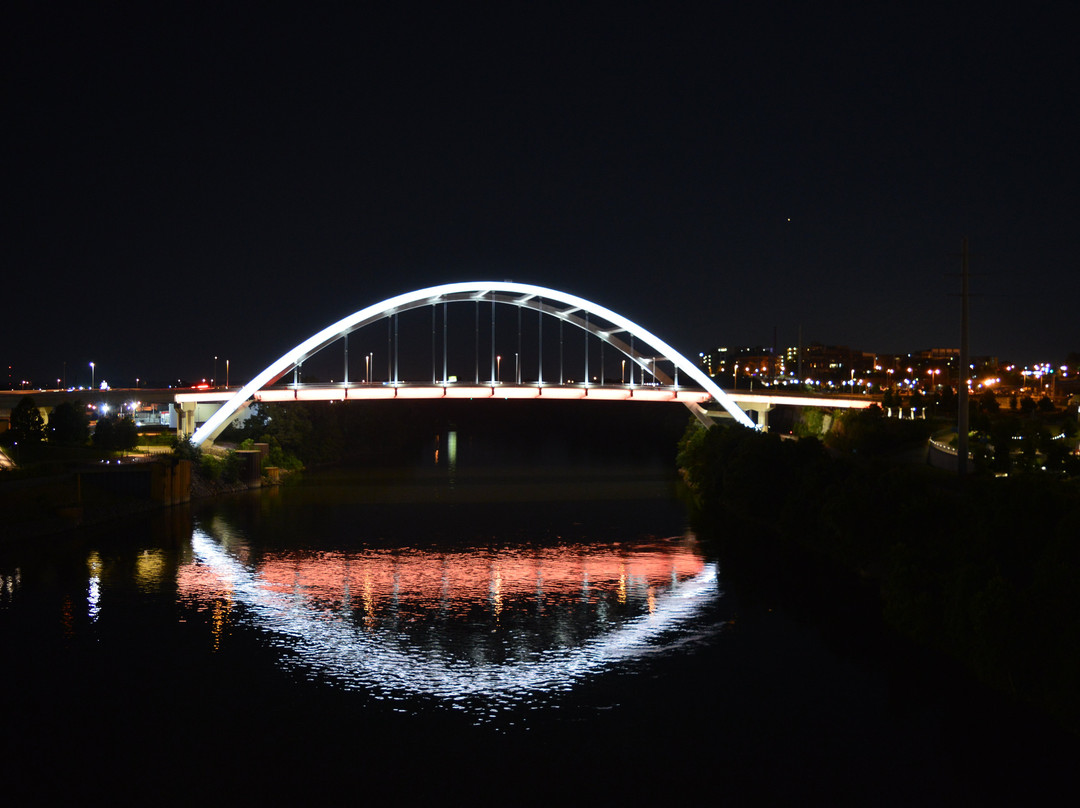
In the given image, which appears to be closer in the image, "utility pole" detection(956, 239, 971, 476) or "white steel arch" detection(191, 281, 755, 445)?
"utility pole" detection(956, 239, 971, 476)

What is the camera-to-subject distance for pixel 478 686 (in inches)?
448

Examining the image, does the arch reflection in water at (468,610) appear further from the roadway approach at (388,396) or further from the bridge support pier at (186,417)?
the bridge support pier at (186,417)

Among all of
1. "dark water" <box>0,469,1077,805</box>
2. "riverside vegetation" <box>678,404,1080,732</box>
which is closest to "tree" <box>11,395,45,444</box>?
"dark water" <box>0,469,1077,805</box>

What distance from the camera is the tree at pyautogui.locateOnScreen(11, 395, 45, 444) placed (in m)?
28.5

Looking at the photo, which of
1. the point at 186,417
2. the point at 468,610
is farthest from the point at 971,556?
the point at 186,417

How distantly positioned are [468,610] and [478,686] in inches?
138

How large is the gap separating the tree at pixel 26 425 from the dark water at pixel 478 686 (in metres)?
10.9

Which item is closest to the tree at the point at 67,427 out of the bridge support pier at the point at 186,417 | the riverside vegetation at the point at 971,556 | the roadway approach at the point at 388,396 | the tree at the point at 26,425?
the tree at the point at 26,425

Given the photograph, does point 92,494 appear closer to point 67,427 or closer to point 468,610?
point 67,427

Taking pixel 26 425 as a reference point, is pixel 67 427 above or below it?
below

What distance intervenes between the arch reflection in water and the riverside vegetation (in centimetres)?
259

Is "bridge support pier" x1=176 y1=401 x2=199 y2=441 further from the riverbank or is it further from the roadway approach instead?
the riverbank

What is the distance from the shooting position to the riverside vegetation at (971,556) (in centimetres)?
1017

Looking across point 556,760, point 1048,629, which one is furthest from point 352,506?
point 1048,629
